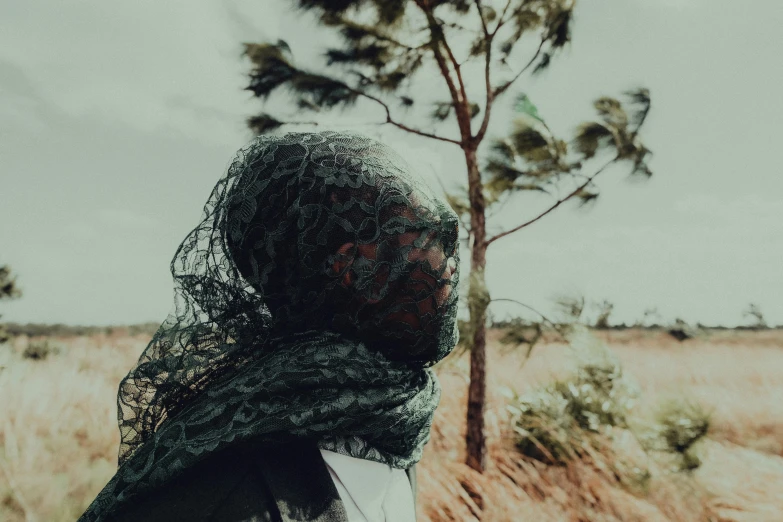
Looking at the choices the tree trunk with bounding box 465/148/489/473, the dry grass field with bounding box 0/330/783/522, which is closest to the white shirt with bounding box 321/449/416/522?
the dry grass field with bounding box 0/330/783/522

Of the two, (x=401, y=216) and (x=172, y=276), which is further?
(x=172, y=276)

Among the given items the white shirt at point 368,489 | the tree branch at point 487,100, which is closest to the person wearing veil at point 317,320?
the white shirt at point 368,489

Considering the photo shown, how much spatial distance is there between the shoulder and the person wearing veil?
0.06 m

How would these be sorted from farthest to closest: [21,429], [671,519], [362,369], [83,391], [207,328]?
1. [83,391]
2. [671,519]
3. [21,429]
4. [207,328]
5. [362,369]

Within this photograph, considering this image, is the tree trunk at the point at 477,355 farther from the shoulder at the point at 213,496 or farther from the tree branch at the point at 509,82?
the shoulder at the point at 213,496

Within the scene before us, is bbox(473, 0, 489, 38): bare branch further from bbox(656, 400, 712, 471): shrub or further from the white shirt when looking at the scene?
the white shirt

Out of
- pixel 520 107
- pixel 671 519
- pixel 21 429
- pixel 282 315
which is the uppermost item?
pixel 520 107

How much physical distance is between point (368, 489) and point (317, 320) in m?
0.42

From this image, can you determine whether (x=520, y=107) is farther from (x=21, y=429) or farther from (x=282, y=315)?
(x=21, y=429)

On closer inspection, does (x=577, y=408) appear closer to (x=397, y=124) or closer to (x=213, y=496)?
(x=397, y=124)

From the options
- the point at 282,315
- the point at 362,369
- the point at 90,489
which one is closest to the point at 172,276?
the point at 282,315

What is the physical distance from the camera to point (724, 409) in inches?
341

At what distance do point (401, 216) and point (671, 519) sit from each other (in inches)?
154

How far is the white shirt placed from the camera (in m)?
1.09
